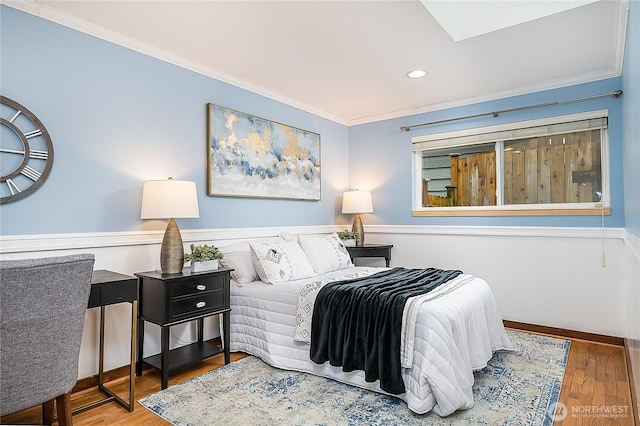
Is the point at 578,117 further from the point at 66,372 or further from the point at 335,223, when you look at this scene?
the point at 66,372

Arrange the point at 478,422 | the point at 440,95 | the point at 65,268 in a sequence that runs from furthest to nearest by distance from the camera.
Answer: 1. the point at 440,95
2. the point at 478,422
3. the point at 65,268

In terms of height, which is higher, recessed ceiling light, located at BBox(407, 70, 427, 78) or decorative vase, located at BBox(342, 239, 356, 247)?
recessed ceiling light, located at BBox(407, 70, 427, 78)

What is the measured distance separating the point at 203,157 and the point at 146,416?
1.96m

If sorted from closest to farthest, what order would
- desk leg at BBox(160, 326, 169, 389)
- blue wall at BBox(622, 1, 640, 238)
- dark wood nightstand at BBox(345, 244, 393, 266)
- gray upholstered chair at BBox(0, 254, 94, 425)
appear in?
gray upholstered chair at BBox(0, 254, 94, 425) < blue wall at BBox(622, 1, 640, 238) < desk leg at BBox(160, 326, 169, 389) < dark wood nightstand at BBox(345, 244, 393, 266)

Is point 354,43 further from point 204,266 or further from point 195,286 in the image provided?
point 195,286

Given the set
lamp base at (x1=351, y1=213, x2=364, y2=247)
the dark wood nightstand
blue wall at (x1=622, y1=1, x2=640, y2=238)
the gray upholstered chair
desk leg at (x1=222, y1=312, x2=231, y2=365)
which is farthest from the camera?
lamp base at (x1=351, y1=213, x2=364, y2=247)

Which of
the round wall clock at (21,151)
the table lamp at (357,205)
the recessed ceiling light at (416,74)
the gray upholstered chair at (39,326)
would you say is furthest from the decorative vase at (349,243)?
the gray upholstered chair at (39,326)

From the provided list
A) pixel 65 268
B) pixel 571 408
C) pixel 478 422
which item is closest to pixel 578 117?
pixel 571 408

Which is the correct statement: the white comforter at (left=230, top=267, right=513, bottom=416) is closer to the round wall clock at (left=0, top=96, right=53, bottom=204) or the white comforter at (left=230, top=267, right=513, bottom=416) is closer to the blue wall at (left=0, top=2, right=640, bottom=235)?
the blue wall at (left=0, top=2, right=640, bottom=235)

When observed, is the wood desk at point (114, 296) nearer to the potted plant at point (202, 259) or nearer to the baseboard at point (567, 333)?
the potted plant at point (202, 259)

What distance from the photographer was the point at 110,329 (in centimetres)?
265

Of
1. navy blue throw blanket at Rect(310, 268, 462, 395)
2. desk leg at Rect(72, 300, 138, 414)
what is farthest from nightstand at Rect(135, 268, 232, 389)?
navy blue throw blanket at Rect(310, 268, 462, 395)

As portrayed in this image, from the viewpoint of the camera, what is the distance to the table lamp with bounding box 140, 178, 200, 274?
257cm

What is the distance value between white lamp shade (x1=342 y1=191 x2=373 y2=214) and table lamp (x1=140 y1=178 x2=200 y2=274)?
2299mm
